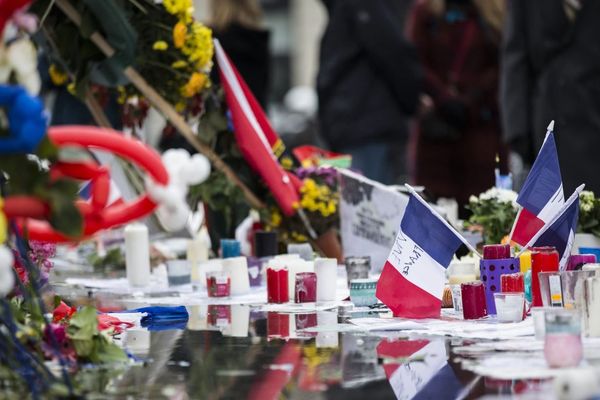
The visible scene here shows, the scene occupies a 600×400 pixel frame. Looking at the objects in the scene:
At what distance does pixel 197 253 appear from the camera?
5594 mm

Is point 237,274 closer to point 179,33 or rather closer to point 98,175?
point 179,33

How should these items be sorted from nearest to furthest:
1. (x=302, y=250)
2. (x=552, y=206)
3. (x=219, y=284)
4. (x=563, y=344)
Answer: (x=563, y=344) < (x=552, y=206) < (x=219, y=284) < (x=302, y=250)

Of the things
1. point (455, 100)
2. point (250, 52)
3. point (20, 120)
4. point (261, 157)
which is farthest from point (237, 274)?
point (455, 100)

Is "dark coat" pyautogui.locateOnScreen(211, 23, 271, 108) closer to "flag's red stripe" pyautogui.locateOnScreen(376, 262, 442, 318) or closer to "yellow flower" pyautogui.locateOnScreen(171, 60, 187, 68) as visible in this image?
"yellow flower" pyautogui.locateOnScreen(171, 60, 187, 68)

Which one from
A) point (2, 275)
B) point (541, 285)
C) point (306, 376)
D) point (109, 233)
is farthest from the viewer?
point (109, 233)

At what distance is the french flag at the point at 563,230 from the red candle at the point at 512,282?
192 millimetres

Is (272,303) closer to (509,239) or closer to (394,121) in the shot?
(509,239)

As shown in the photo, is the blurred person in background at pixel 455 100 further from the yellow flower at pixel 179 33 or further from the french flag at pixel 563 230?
the french flag at pixel 563 230

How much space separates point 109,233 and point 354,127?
2057mm

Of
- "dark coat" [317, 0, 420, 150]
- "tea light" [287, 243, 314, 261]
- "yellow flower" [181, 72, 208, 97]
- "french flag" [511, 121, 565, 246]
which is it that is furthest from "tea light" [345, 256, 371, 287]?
"dark coat" [317, 0, 420, 150]

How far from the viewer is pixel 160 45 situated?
558cm

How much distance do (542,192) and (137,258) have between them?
1.77 m

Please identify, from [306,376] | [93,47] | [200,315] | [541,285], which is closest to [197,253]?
[93,47]

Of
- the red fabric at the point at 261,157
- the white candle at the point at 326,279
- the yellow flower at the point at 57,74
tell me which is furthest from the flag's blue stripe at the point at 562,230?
the yellow flower at the point at 57,74
